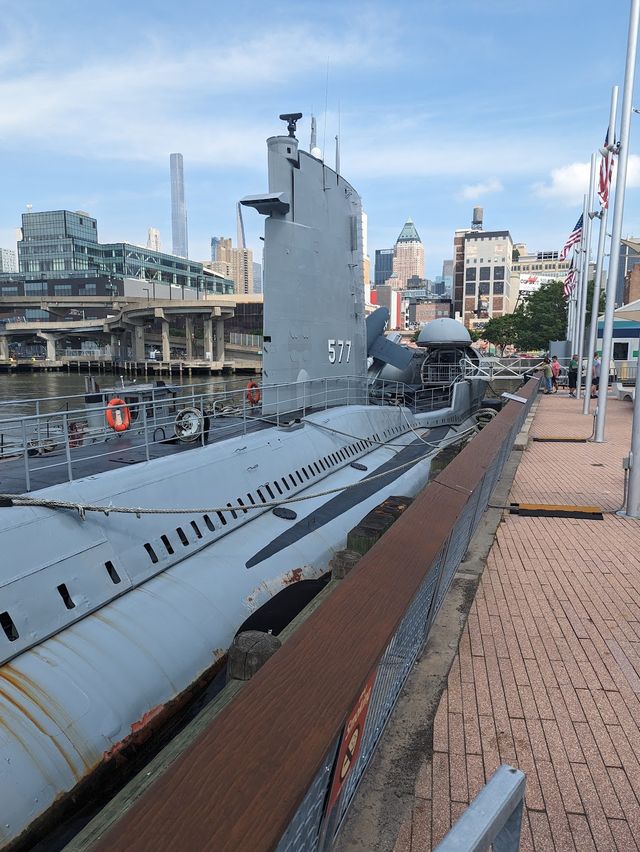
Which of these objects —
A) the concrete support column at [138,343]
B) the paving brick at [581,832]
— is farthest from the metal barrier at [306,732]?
the concrete support column at [138,343]

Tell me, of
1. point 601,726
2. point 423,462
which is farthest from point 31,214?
point 601,726

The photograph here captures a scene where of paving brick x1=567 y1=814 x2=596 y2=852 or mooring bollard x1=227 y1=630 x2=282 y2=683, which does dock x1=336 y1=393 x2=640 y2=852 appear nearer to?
paving brick x1=567 y1=814 x2=596 y2=852

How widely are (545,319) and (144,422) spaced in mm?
56990

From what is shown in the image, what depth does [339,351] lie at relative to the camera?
42.3 feet

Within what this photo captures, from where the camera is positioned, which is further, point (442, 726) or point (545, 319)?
point (545, 319)

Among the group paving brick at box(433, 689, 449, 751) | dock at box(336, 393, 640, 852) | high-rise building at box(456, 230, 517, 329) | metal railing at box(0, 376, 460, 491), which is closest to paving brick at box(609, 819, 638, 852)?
dock at box(336, 393, 640, 852)

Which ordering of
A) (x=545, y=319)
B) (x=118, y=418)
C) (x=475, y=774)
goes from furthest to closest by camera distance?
(x=545, y=319), (x=118, y=418), (x=475, y=774)

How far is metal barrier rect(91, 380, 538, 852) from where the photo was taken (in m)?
1.58

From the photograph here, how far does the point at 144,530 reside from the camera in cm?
607

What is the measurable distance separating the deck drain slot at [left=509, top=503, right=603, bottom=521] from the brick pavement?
1.98 feet

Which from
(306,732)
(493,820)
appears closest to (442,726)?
(306,732)

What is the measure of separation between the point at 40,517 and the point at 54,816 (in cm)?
229

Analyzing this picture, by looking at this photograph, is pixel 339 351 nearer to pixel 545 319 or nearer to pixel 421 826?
pixel 421 826

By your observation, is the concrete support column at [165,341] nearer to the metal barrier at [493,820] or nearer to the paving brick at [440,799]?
the paving brick at [440,799]
